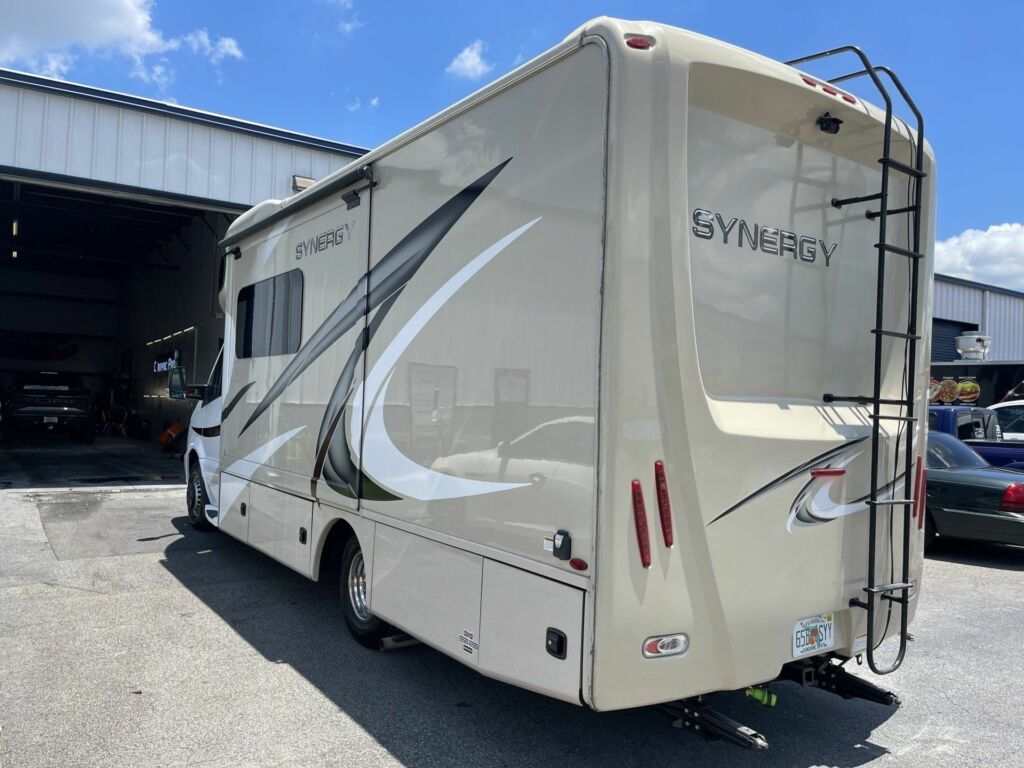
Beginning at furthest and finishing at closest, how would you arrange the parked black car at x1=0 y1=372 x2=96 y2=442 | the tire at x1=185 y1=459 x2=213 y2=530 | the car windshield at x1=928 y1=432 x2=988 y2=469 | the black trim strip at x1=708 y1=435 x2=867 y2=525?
the parked black car at x1=0 y1=372 x2=96 y2=442 → the car windshield at x1=928 y1=432 x2=988 y2=469 → the tire at x1=185 y1=459 x2=213 y2=530 → the black trim strip at x1=708 y1=435 x2=867 y2=525

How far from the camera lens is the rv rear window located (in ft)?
18.8

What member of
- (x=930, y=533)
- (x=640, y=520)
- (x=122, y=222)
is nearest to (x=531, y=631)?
(x=640, y=520)

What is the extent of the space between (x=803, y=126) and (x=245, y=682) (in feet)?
13.4

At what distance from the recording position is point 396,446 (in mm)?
4203

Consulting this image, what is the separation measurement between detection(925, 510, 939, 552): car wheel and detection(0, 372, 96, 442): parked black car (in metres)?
19.2

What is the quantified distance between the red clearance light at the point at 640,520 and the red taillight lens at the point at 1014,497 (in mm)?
6617

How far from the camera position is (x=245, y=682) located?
4297 mm

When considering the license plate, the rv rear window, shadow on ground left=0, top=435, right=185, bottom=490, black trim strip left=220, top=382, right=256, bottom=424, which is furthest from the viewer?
shadow on ground left=0, top=435, right=185, bottom=490

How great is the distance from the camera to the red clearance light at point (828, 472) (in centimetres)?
347

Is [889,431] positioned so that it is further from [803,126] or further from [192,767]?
[192,767]

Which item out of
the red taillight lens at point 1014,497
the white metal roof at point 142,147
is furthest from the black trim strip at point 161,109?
the red taillight lens at point 1014,497

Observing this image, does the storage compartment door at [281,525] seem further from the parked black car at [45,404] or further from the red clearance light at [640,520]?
the parked black car at [45,404]

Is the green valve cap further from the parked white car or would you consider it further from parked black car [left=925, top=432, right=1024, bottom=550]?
the parked white car

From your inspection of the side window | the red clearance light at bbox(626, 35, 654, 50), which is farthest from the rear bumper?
the side window
